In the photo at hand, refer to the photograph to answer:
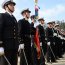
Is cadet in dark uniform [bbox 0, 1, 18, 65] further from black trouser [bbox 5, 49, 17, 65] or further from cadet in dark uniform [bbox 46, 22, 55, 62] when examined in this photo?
cadet in dark uniform [bbox 46, 22, 55, 62]

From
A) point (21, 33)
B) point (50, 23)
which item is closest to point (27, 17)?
point (21, 33)

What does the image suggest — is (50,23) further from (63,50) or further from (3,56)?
(3,56)

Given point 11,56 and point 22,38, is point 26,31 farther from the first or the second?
point 11,56

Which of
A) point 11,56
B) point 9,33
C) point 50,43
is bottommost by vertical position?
point 11,56

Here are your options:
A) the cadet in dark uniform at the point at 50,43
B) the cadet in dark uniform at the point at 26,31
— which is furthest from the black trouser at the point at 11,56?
the cadet in dark uniform at the point at 50,43

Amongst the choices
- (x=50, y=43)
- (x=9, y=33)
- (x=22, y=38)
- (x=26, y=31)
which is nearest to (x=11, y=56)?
(x=9, y=33)

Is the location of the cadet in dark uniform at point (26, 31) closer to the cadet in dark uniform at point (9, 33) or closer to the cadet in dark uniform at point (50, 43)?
the cadet in dark uniform at point (9, 33)

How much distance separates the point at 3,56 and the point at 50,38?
29.9ft

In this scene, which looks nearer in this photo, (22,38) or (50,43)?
(22,38)

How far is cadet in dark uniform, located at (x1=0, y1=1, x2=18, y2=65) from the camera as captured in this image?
31.3 feet

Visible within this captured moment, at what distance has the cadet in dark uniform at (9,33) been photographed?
31.3 feet

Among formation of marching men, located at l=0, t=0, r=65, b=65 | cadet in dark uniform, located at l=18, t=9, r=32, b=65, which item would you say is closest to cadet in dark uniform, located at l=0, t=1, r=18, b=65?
formation of marching men, located at l=0, t=0, r=65, b=65

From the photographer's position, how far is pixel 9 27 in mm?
9680

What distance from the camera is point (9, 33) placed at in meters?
9.65
